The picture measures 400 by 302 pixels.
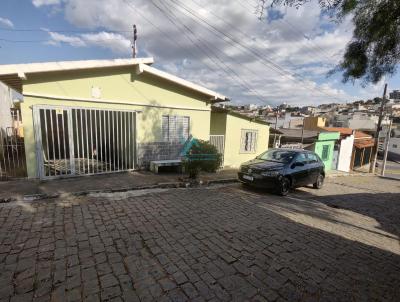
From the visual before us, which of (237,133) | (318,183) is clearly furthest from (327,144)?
(237,133)

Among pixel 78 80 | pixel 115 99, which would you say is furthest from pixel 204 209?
pixel 78 80

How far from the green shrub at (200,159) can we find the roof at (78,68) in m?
2.92

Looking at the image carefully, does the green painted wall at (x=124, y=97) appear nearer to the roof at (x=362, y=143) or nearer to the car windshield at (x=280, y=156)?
the car windshield at (x=280, y=156)

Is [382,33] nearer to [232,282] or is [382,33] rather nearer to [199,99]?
[232,282]

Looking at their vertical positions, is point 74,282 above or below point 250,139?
below

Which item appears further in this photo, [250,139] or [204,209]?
[250,139]

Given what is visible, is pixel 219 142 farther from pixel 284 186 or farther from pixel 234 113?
pixel 284 186

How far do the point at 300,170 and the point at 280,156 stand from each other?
0.91 meters

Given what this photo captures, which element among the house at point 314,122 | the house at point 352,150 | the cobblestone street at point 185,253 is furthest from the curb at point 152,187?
the house at point 314,122

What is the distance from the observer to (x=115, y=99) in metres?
8.24

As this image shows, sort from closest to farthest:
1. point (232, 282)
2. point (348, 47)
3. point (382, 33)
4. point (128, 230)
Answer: point (232, 282) → point (128, 230) → point (382, 33) → point (348, 47)

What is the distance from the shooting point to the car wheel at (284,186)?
7652 millimetres

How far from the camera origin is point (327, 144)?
19281mm

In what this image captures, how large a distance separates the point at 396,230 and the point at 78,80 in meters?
10.5
